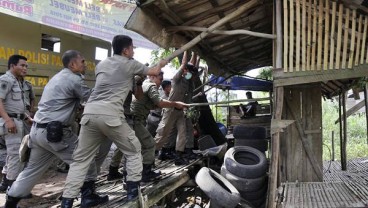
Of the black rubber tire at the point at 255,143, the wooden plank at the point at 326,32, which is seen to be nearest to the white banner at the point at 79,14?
the black rubber tire at the point at 255,143

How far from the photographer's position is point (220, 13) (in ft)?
19.5

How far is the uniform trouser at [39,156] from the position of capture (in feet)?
15.2

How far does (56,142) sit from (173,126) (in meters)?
3.47

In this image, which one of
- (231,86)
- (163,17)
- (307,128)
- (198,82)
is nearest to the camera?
(163,17)

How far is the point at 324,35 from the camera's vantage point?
16.8ft

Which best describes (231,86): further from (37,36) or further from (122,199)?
(122,199)

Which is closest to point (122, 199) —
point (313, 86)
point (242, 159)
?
point (242, 159)

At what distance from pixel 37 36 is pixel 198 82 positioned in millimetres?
4370

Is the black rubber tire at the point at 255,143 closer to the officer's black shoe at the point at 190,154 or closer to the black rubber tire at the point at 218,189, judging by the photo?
the officer's black shoe at the point at 190,154

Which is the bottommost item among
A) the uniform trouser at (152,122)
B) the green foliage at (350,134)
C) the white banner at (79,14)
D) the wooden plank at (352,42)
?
the green foliage at (350,134)

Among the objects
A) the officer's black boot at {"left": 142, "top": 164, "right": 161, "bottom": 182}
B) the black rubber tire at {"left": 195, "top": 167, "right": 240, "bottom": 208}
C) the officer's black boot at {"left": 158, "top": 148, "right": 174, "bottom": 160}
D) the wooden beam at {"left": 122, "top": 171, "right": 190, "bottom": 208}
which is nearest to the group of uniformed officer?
the wooden beam at {"left": 122, "top": 171, "right": 190, "bottom": 208}

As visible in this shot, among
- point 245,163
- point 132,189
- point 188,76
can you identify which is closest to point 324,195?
point 245,163

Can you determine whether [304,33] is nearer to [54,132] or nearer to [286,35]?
[286,35]

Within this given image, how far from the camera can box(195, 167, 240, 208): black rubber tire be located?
18.2ft
